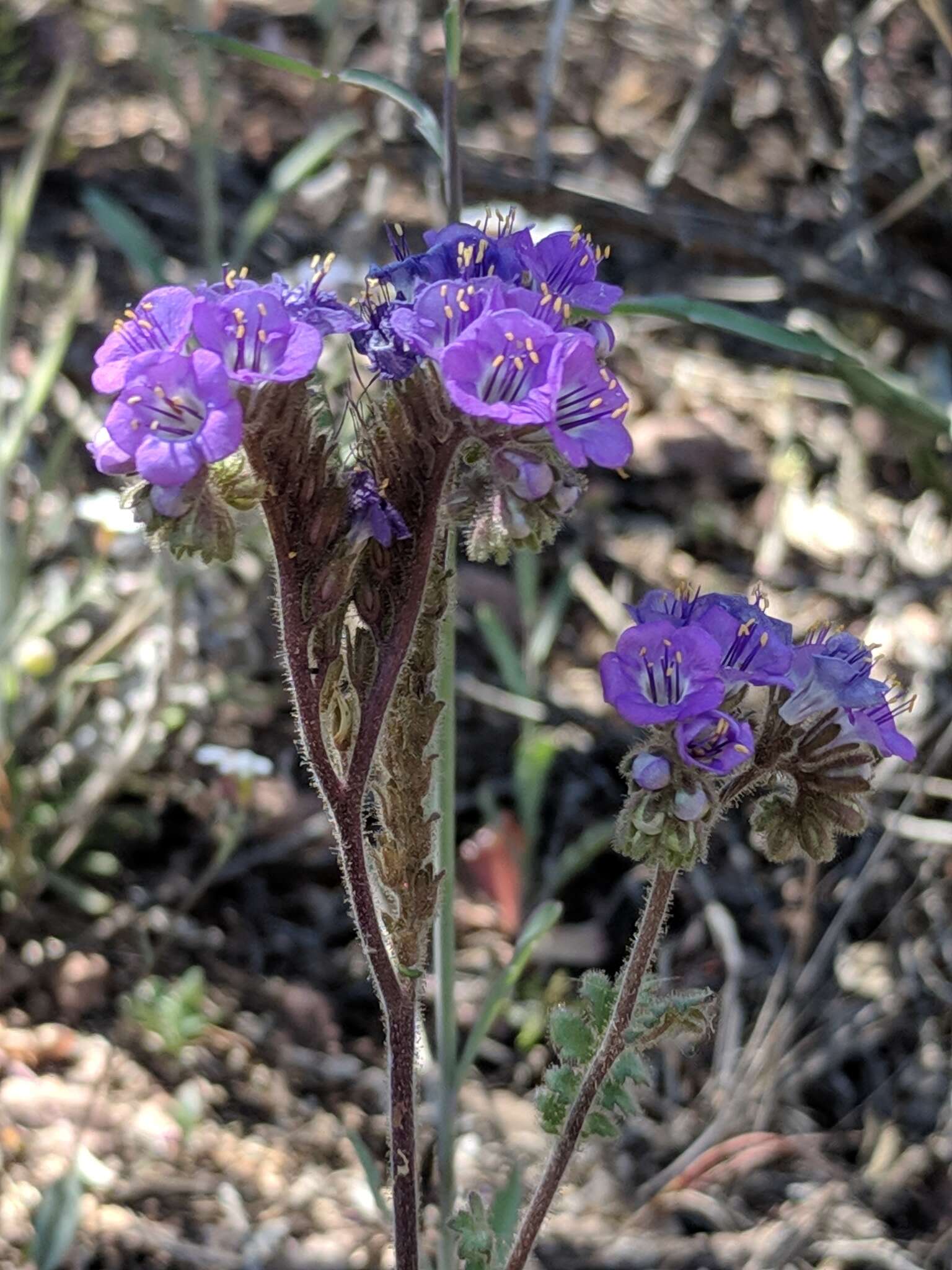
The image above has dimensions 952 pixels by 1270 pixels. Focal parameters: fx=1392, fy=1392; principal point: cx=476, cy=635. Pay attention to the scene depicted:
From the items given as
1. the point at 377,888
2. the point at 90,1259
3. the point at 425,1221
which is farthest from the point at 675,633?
the point at 90,1259

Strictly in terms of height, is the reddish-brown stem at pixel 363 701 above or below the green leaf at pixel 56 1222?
above

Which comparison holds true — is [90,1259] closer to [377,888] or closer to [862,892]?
[377,888]

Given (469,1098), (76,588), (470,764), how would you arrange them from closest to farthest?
(469,1098) < (76,588) < (470,764)

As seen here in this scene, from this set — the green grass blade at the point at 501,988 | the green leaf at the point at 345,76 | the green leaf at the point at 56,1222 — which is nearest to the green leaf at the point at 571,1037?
the green grass blade at the point at 501,988

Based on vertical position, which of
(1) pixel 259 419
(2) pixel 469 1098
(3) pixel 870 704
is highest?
(1) pixel 259 419

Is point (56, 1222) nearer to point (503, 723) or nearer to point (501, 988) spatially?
point (501, 988)

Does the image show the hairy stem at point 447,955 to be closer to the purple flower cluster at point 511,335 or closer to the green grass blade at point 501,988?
the green grass blade at point 501,988

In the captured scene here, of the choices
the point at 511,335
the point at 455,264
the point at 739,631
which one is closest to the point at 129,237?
the point at 455,264
